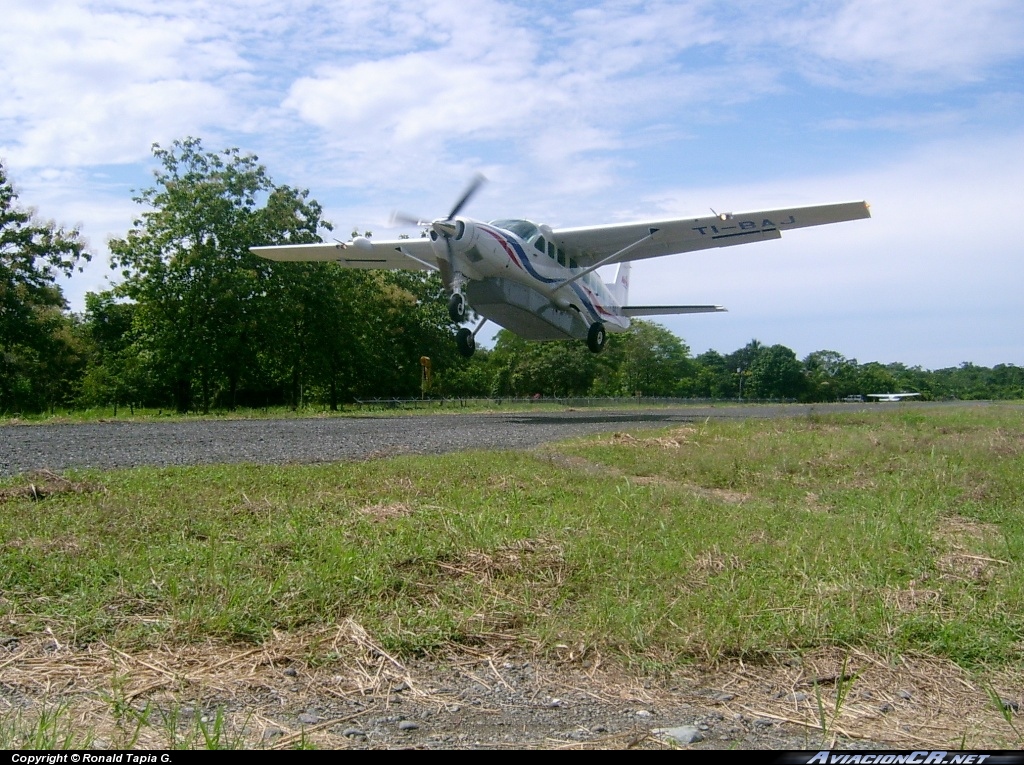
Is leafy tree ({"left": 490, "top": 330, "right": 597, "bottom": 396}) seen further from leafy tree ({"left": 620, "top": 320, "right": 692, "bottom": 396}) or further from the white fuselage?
the white fuselage

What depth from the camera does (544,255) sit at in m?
22.6

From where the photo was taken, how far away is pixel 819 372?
10431 cm

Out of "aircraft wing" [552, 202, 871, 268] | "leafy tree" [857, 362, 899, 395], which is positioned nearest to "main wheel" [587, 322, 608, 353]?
"aircraft wing" [552, 202, 871, 268]

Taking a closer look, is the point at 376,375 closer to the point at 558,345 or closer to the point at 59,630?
the point at 558,345

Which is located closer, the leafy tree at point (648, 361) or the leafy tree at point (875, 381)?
the leafy tree at point (648, 361)

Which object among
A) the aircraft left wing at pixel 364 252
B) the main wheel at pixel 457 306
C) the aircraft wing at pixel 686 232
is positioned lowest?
the main wheel at pixel 457 306

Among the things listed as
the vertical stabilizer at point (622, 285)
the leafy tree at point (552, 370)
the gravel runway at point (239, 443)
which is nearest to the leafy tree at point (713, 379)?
the leafy tree at point (552, 370)

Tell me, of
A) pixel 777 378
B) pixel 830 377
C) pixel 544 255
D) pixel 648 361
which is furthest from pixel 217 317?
pixel 830 377

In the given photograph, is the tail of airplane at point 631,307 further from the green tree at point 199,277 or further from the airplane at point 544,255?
the green tree at point 199,277

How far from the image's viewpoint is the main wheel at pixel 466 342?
21969mm

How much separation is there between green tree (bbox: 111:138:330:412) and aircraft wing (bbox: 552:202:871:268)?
725 inches

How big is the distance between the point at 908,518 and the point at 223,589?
4948 millimetres

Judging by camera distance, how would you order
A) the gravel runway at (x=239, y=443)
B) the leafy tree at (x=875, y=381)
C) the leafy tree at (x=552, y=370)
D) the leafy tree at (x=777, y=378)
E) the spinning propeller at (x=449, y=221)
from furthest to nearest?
the leafy tree at (x=875, y=381) < the leafy tree at (x=777, y=378) < the leafy tree at (x=552, y=370) < the spinning propeller at (x=449, y=221) < the gravel runway at (x=239, y=443)

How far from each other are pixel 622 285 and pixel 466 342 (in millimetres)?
11052
